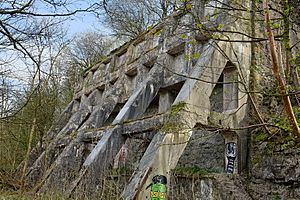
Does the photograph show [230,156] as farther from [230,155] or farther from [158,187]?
[158,187]

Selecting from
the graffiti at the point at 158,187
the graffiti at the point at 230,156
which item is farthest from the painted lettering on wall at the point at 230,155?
the graffiti at the point at 158,187

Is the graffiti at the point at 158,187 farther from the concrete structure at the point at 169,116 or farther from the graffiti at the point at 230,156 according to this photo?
the graffiti at the point at 230,156

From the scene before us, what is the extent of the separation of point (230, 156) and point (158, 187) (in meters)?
2.17

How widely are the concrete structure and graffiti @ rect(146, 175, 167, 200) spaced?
0.10m

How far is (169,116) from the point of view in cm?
599

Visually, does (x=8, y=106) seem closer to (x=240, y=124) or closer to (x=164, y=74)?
(x=164, y=74)

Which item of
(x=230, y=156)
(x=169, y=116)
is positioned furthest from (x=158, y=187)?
(x=230, y=156)

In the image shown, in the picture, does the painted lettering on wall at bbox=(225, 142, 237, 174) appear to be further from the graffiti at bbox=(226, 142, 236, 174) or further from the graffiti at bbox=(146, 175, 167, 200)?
the graffiti at bbox=(146, 175, 167, 200)

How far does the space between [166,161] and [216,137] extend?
2.07 metres

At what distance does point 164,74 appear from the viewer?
8.66m

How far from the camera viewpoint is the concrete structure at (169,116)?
5637 millimetres

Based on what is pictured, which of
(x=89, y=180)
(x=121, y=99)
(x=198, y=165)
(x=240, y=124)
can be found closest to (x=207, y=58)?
(x=240, y=124)

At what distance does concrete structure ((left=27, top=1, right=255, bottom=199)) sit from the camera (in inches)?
222

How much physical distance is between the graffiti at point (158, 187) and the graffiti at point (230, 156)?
5.86 ft
